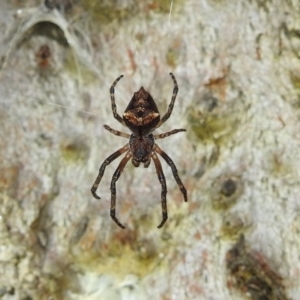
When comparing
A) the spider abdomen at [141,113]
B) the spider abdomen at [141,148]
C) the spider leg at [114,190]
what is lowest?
the spider leg at [114,190]

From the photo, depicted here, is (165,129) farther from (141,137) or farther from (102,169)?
(102,169)

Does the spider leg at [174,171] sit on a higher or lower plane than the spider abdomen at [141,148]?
lower

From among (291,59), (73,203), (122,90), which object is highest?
(291,59)

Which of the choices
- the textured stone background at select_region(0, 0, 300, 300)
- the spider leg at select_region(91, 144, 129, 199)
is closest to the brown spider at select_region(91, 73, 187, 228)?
the spider leg at select_region(91, 144, 129, 199)

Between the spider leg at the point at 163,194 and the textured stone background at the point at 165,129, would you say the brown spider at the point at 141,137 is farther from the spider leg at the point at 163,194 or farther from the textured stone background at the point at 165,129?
the textured stone background at the point at 165,129

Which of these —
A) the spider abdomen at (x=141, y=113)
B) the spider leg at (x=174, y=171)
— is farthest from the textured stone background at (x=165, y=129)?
the spider abdomen at (x=141, y=113)

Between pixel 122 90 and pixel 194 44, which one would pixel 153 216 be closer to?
pixel 122 90

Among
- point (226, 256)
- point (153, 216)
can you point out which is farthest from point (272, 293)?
point (153, 216)
